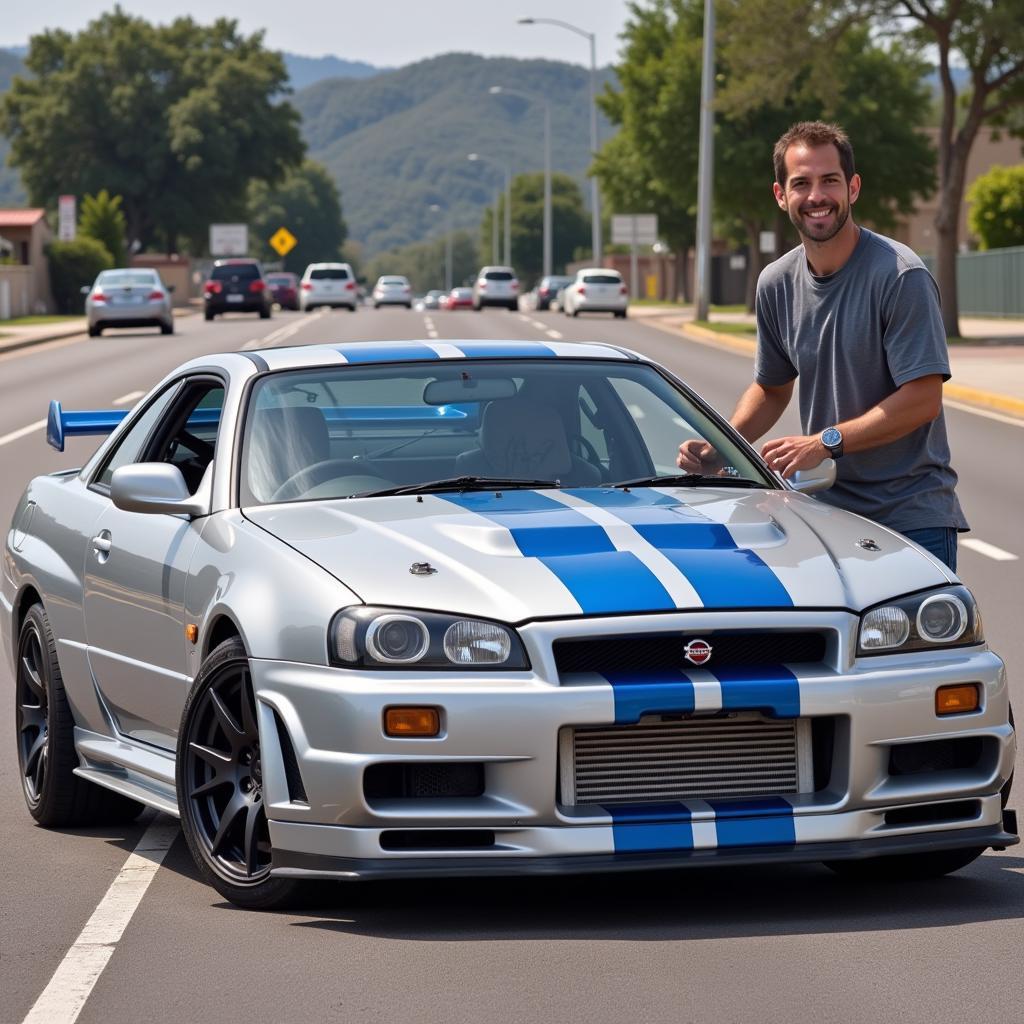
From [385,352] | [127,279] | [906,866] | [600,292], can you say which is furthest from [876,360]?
[600,292]

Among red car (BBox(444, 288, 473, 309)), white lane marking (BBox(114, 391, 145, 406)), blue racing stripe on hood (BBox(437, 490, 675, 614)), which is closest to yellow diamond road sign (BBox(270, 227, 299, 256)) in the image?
red car (BBox(444, 288, 473, 309))

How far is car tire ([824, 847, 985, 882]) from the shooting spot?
555 cm

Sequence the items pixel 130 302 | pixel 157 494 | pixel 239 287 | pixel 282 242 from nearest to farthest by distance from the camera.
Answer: pixel 157 494 → pixel 130 302 → pixel 239 287 → pixel 282 242

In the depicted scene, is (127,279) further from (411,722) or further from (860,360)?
(411,722)

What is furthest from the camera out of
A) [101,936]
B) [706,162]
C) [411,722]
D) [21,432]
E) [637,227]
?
[637,227]

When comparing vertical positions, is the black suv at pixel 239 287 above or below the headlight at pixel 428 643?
below

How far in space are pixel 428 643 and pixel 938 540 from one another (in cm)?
191

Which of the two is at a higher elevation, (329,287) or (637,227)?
(637,227)

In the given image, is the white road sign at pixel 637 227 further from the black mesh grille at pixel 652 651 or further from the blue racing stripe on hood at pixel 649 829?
the blue racing stripe on hood at pixel 649 829

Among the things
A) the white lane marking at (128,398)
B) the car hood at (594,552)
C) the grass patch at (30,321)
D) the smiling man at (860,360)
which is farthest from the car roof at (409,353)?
the grass patch at (30,321)

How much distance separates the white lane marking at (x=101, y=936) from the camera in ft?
15.1

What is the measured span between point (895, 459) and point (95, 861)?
252 cm

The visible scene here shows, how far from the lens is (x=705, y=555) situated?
17.4 feet

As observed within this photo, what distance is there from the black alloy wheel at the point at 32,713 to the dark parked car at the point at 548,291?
70340 millimetres
